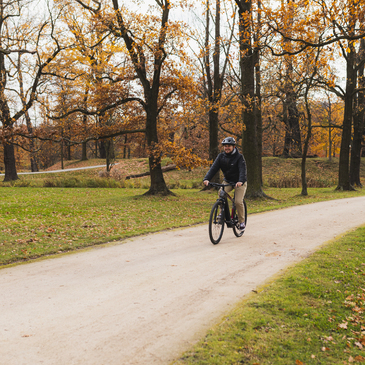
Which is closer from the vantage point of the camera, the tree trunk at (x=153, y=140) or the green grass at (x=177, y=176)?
Result: the tree trunk at (x=153, y=140)

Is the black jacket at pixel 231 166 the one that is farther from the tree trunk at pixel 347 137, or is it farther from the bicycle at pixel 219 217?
the tree trunk at pixel 347 137

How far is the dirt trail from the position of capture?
326 centimetres

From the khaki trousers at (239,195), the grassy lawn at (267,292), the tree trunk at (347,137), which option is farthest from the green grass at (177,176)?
the khaki trousers at (239,195)

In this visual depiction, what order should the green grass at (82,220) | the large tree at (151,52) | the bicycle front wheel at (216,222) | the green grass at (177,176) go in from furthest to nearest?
the green grass at (177,176), the large tree at (151,52), the green grass at (82,220), the bicycle front wheel at (216,222)

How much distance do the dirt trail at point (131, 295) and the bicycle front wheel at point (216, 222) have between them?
0.89 feet

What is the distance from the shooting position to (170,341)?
338cm

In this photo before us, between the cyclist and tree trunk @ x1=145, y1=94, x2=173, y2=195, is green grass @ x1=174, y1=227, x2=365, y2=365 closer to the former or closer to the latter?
the cyclist

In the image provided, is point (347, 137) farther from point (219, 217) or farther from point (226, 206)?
point (219, 217)

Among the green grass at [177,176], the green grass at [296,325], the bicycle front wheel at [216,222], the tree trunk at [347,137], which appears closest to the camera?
the green grass at [296,325]

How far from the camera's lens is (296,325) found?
377 centimetres

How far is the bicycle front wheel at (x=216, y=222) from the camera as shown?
7533mm

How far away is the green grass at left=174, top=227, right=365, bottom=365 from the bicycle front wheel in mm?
2310

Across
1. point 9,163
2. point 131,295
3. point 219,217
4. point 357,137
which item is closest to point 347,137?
point 357,137

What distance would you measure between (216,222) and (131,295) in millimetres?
3464
